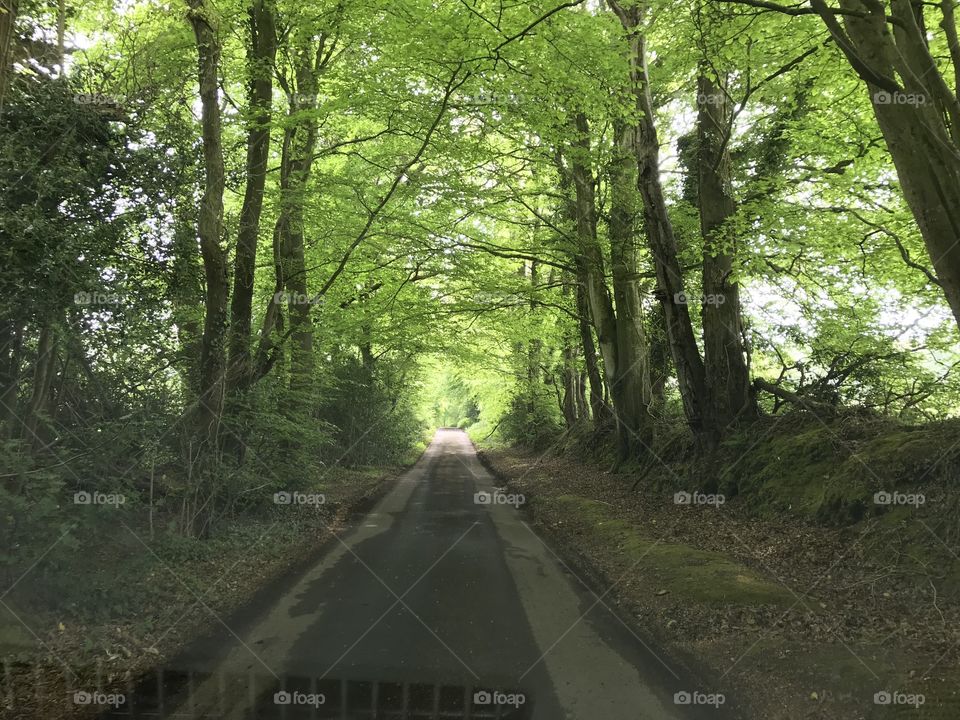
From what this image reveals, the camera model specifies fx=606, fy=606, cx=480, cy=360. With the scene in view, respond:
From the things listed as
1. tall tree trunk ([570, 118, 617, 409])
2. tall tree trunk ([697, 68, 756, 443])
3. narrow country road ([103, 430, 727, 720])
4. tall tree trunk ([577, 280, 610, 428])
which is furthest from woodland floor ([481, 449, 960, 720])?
tall tree trunk ([577, 280, 610, 428])

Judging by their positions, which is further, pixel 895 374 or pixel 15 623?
pixel 895 374

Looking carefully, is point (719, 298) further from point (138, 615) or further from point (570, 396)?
point (570, 396)

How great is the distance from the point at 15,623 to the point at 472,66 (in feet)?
28.4

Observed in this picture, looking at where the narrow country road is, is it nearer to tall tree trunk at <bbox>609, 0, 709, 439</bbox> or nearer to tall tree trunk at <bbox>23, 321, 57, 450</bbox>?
tall tree trunk at <bbox>23, 321, 57, 450</bbox>

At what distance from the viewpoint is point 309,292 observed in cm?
1502

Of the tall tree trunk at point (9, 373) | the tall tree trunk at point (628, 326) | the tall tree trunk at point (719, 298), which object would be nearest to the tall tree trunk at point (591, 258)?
the tall tree trunk at point (628, 326)

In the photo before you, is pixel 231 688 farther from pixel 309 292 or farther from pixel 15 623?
pixel 309 292

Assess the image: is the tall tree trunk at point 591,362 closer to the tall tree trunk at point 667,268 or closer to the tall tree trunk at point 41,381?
the tall tree trunk at point 667,268

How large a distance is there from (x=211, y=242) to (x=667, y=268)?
7.89 metres

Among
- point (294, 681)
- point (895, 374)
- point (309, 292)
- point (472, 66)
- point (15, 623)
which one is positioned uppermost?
point (472, 66)

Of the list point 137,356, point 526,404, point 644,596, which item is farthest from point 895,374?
point 526,404

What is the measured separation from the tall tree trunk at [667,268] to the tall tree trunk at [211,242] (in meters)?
7.27

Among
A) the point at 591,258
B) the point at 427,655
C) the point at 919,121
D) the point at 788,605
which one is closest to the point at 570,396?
the point at 591,258

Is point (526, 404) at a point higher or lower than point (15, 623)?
higher
